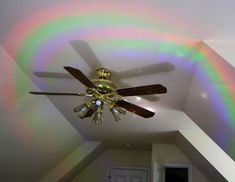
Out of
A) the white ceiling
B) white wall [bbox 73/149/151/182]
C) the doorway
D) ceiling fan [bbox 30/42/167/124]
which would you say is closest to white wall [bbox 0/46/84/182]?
the white ceiling

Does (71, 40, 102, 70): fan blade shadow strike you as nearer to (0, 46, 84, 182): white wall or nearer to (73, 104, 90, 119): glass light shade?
(73, 104, 90, 119): glass light shade

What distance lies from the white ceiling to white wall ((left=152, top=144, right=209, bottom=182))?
2298mm

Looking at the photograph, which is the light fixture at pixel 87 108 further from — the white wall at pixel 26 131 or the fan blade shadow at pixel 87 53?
the white wall at pixel 26 131

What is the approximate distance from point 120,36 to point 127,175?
4.48m

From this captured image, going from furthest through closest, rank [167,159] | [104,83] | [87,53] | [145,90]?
[167,159] → [104,83] → [87,53] → [145,90]

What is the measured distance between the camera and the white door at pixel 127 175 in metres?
5.40

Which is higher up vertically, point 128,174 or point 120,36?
point 120,36

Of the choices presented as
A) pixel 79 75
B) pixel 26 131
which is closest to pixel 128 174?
A: pixel 26 131

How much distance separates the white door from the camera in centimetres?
540

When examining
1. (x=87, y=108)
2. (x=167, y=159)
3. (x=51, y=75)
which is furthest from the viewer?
(x=167, y=159)

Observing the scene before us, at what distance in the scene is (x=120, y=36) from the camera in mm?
1668

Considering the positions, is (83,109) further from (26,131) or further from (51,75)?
(26,131)

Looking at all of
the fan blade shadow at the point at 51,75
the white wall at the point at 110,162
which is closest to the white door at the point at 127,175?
the white wall at the point at 110,162

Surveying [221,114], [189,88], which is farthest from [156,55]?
[221,114]
